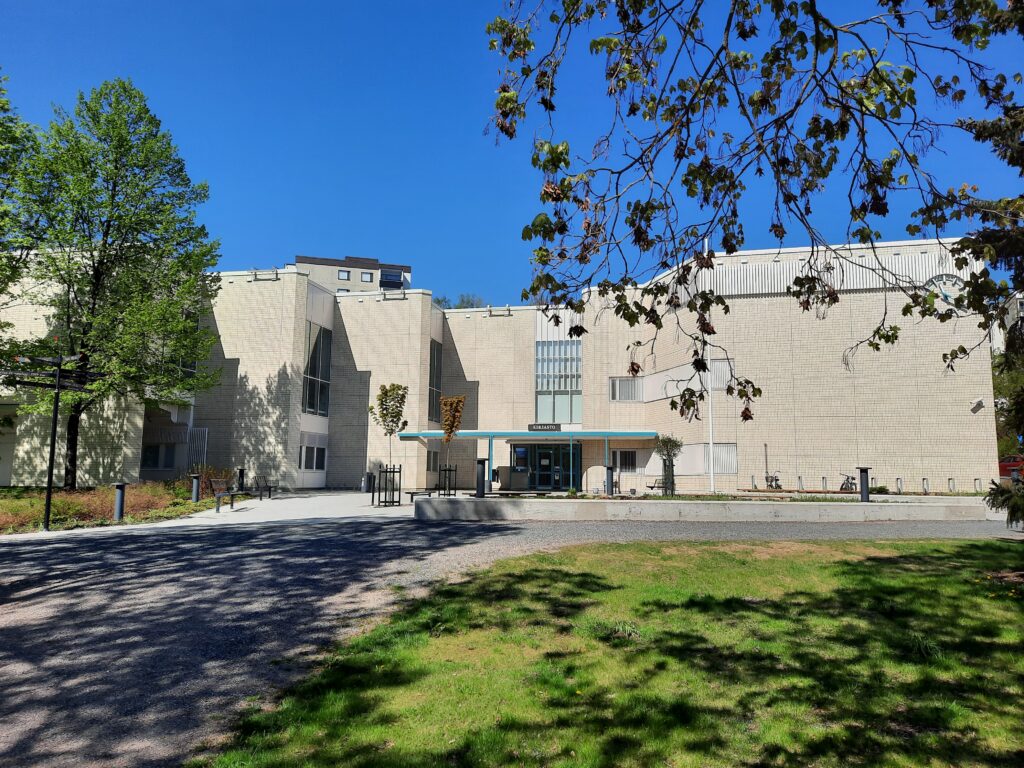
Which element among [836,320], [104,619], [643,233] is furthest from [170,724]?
[836,320]

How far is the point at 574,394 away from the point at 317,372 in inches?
583

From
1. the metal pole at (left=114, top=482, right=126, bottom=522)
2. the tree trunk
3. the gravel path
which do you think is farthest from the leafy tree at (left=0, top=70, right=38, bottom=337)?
the gravel path

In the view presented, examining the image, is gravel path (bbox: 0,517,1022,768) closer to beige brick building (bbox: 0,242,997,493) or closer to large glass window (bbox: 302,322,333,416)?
beige brick building (bbox: 0,242,997,493)

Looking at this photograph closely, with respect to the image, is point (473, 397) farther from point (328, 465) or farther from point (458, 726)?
point (458, 726)

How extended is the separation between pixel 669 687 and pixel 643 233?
369 cm

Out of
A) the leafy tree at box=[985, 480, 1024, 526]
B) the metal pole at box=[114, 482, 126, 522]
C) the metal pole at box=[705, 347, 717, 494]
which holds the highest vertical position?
the metal pole at box=[705, 347, 717, 494]

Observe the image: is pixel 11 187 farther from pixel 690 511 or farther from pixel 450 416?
pixel 690 511

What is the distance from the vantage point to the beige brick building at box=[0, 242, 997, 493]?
27.5 m

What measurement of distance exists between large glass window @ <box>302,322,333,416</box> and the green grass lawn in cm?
2754

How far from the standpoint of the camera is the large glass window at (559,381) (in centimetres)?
3744

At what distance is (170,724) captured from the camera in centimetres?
438

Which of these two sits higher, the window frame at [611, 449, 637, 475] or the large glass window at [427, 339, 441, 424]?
the large glass window at [427, 339, 441, 424]

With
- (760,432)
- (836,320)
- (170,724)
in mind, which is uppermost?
(836,320)

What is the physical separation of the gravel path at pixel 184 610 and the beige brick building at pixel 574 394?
42.1ft
